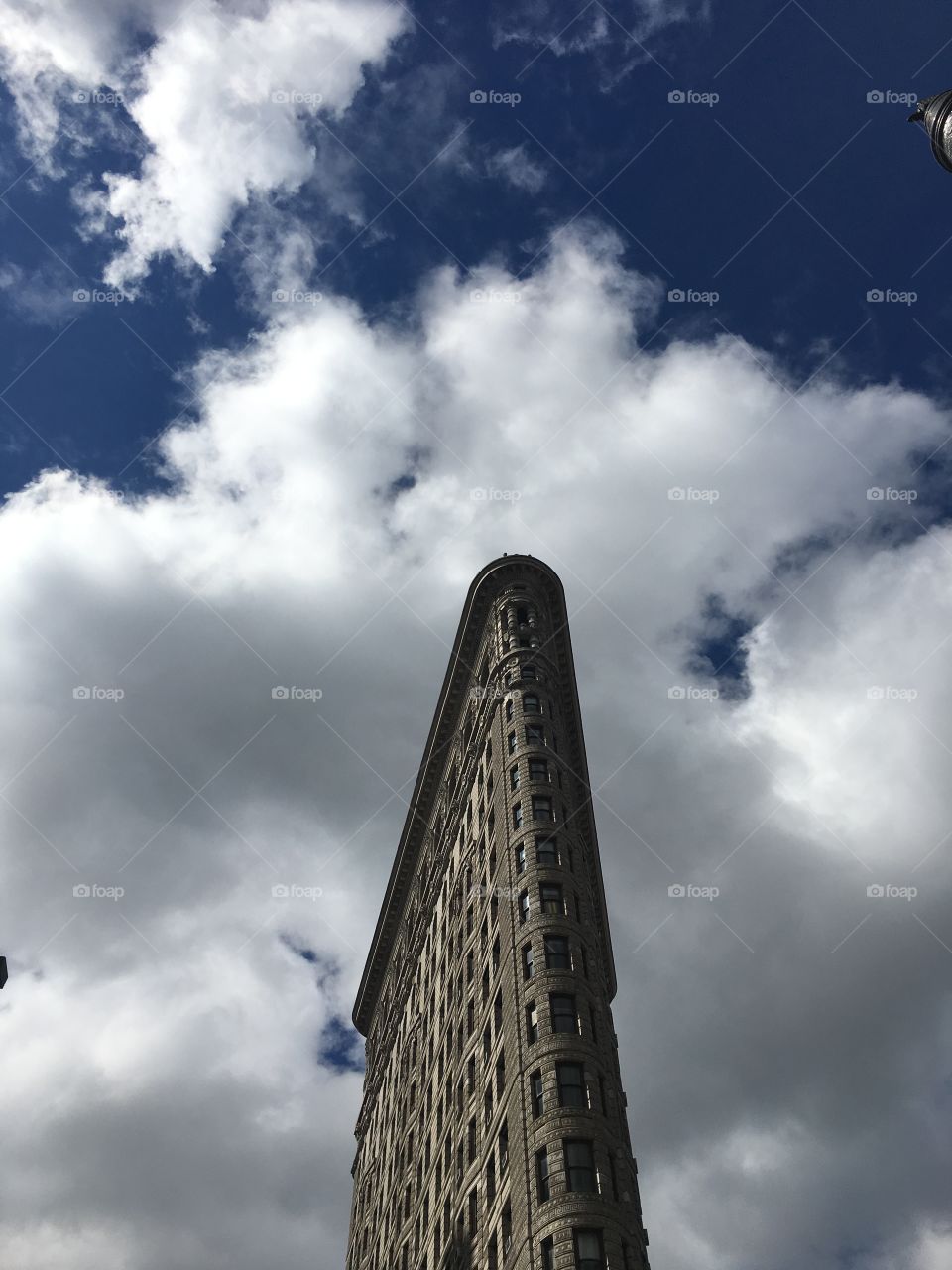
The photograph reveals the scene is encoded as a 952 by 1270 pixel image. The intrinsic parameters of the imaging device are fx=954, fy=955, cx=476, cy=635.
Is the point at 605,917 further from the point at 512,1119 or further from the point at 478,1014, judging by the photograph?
the point at 512,1119

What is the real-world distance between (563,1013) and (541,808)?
1445 cm

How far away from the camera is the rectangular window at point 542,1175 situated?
128 feet

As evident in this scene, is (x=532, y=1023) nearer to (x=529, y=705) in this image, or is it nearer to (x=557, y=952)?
(x=557, y=952)

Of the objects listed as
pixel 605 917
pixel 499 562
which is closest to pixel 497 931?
pixel 605 917

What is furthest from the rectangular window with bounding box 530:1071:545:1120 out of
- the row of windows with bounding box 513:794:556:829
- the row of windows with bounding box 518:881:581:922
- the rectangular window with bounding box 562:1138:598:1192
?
the row of windows with bounding box 513:794:556:829

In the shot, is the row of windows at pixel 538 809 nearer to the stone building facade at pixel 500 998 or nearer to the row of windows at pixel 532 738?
the stone building facade at pixel 500 998

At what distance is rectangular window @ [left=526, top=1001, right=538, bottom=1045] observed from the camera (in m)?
45.3

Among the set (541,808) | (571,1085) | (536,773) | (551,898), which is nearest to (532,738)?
(536,773)

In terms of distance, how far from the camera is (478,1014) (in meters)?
55.1

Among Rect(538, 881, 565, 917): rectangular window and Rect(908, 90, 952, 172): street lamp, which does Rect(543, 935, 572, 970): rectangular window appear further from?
Rect(908, 90, 952, 172): street lamp

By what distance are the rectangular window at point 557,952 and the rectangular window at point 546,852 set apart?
4840 mm

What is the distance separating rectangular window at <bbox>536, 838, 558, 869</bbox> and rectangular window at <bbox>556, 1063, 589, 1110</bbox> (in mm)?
12072

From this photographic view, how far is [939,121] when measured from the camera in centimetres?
4516

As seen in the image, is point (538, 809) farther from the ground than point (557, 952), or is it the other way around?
point (538, 809)
